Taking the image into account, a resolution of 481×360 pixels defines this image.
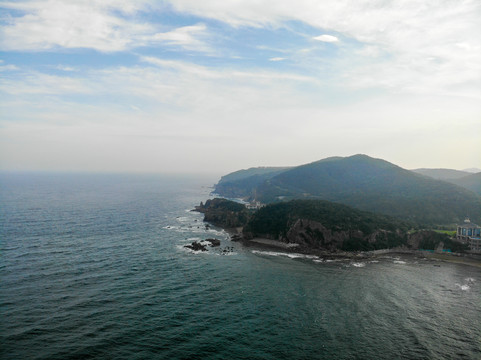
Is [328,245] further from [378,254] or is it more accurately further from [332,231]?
[378,254]

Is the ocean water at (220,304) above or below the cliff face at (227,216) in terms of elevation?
below

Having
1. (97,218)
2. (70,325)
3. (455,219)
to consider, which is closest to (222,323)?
(70,325)

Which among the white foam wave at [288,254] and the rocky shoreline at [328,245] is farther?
the rocky shoreline at [328,245]

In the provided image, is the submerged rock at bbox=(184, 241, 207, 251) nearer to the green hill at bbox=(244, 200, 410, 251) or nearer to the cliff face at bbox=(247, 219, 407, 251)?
the green hill at bbox=(244, 200, 410, 251)

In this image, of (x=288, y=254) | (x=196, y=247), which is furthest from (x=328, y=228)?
(x=196, y=247)

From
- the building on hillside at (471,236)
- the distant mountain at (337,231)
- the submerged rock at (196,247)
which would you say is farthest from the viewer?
the distant mountain at (337,231)

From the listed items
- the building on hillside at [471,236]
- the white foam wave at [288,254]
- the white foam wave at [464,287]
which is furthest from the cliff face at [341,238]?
the white foam wave at [464,287]

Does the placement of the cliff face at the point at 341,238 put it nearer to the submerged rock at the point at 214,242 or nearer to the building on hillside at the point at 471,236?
the building on hillside at the point at 471,236

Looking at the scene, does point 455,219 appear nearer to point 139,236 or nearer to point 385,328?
point 385,328
